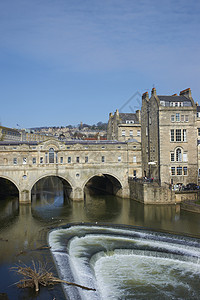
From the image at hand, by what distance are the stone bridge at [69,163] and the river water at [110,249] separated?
22.0ft

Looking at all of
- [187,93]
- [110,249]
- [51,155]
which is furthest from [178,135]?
[110,249]

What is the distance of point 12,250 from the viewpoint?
27.5 m

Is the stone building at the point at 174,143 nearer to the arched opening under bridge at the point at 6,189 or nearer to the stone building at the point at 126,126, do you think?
the stone building at the point at 126,126

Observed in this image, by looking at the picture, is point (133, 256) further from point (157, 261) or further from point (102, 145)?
point (102, 145)

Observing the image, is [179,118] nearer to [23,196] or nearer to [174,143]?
[174,143]

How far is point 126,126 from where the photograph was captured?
69688 millimetres

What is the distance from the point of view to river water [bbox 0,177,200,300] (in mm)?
20062

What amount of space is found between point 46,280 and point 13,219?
21161 millimetres

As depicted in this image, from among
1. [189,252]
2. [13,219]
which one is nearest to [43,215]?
[13,219]

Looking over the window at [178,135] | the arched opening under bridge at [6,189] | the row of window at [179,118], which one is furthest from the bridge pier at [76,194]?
the row of window at [179,118]

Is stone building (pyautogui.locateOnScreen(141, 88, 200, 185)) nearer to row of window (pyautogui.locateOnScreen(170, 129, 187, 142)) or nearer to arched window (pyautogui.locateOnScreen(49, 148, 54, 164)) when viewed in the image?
row of window (pyautogui.locateOnScreen(170, 129, 187, 142))

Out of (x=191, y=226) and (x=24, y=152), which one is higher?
(x=24, y=152)

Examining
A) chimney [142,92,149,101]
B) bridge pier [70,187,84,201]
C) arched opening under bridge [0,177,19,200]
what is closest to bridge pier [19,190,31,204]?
bridge pier [70,187,84,201]

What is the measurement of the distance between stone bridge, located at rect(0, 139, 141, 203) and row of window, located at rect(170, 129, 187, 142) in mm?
8136
